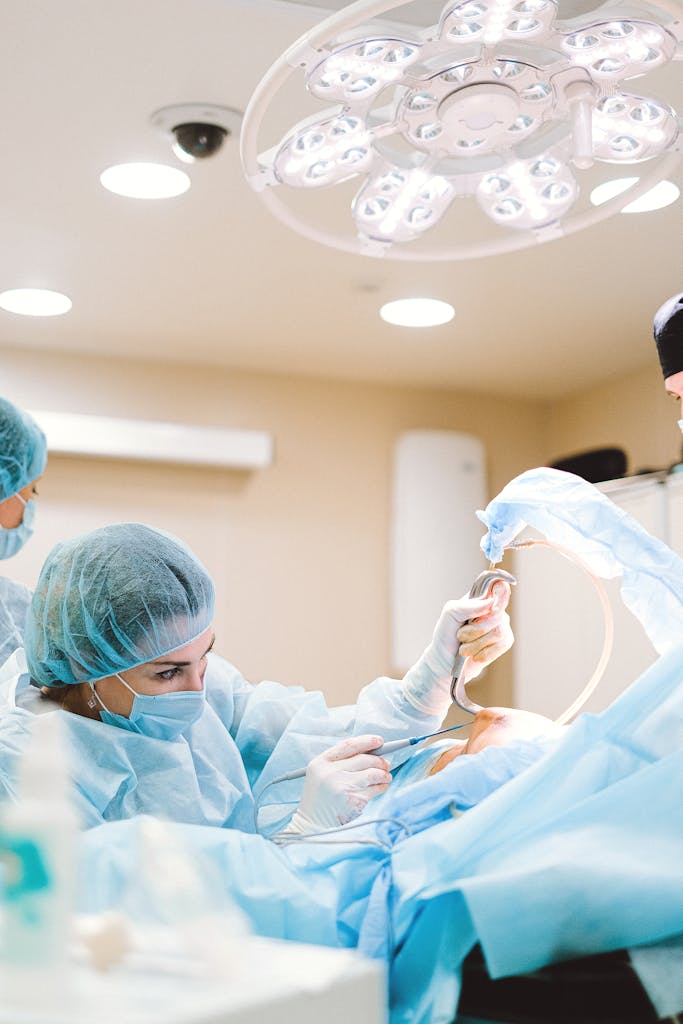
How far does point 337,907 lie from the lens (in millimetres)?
1349

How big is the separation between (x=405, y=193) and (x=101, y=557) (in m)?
0.79

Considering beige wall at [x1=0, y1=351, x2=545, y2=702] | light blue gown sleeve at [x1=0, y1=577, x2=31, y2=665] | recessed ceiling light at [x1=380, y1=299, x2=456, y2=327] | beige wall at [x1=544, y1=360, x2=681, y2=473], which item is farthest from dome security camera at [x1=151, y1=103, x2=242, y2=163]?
beige wall at [x1=544, y1=360, x2=681, y2=473]

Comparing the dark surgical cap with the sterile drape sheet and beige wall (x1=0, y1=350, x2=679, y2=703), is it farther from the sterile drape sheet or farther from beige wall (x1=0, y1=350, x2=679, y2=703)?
beige wall (x1=0, y1=350, x2=679, y2=703)

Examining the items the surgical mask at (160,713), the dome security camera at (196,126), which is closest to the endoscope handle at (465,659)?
the surgical mask at (160,713)

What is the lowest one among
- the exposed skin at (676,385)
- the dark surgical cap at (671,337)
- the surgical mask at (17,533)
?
the surgical mask at (17,533)

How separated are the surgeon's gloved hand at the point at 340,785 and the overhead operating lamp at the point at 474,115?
82 cm

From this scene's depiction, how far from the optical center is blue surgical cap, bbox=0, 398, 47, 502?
8.54 ft

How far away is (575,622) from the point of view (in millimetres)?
4387

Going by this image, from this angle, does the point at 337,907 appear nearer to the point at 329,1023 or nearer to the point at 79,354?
the point at 329,1023

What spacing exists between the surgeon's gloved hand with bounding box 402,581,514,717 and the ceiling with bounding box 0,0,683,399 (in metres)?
1.10

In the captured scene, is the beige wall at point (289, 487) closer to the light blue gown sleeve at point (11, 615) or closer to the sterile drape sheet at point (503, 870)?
the light blue gown sleeve at point (11, 615)

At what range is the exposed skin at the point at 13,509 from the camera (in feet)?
8.82

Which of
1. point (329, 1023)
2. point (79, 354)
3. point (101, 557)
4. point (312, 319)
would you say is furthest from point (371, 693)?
point (79, 354)

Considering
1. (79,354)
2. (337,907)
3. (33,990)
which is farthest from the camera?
(79,354)
